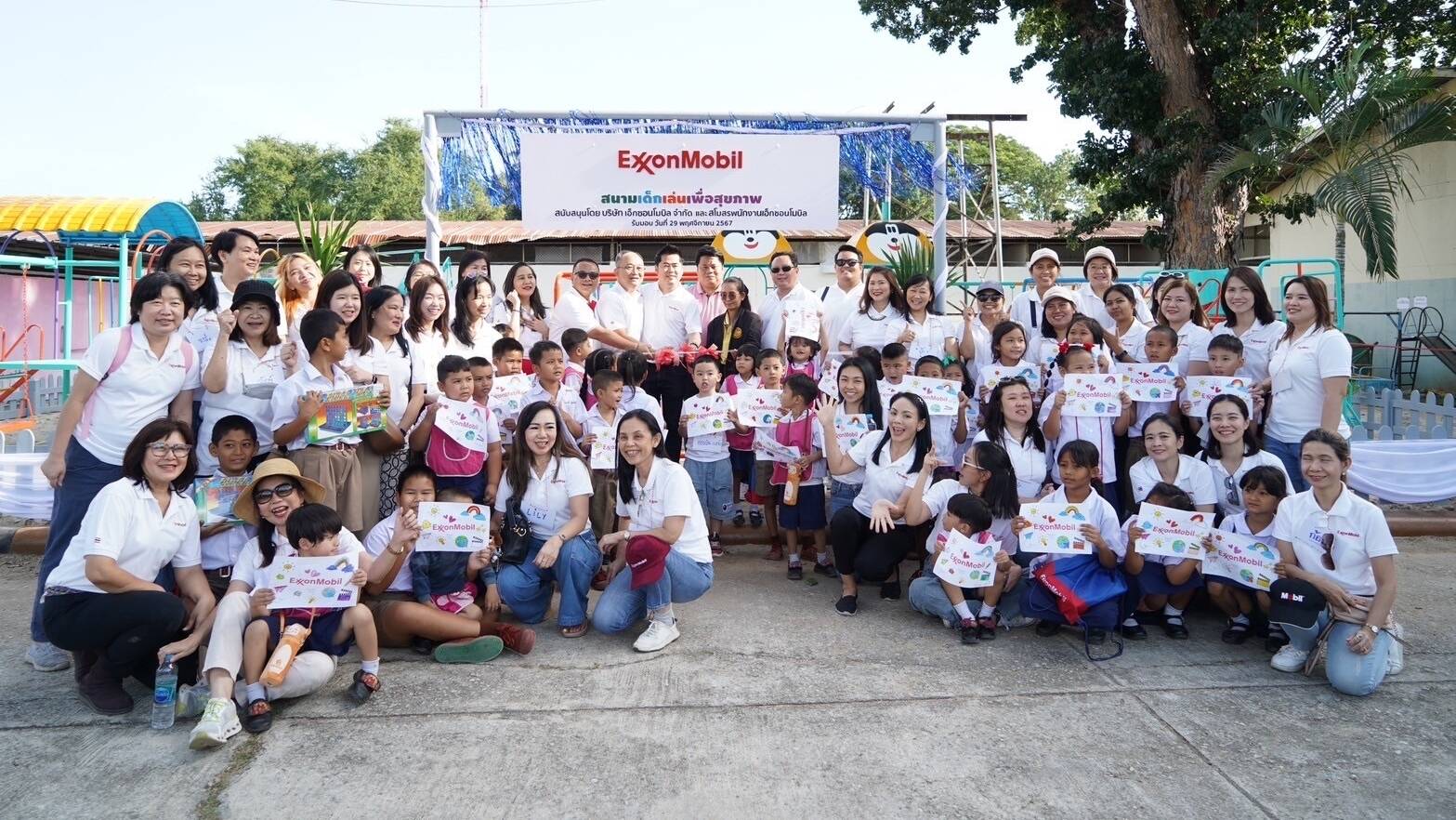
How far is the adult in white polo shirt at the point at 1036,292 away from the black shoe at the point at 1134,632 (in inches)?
83.0

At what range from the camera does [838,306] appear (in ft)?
21.4

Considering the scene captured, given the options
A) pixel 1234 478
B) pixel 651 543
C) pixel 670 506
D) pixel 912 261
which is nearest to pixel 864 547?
pixel 670 506

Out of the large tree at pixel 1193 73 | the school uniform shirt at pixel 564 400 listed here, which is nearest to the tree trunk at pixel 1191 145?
the large tree at pixel 1193 73

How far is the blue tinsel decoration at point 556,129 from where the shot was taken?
6.95 metres

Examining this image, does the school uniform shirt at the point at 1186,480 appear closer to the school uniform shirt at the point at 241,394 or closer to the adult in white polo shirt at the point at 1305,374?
the adult in white polo shirt at the point at 1305,374

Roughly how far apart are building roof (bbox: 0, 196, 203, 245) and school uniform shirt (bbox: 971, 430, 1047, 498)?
33.5ft

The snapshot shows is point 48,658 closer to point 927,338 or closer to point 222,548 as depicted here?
point 222,548

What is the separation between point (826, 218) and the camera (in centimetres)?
728

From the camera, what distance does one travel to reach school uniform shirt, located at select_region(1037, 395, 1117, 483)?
5016 mm

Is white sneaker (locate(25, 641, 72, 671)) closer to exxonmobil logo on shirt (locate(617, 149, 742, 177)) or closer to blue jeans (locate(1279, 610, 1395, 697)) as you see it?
exxonmobil logo on shirt (locate(617, 149, 742, 177))

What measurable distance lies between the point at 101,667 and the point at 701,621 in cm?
251

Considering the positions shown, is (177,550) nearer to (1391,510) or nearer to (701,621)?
(701,621)

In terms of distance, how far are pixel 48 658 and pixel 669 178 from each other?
4.79m


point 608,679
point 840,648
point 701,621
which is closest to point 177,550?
point 608,679
